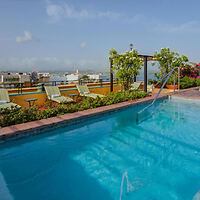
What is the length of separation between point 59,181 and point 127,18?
566 inches

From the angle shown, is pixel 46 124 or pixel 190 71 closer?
pixel 46 124

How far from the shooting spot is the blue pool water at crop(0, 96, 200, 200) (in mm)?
2971

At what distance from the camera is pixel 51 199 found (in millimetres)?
2770

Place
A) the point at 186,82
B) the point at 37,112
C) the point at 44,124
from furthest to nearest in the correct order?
→ the point at 186,82
the point at 37,112
the point at 44,124

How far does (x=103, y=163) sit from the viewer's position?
12.3ft

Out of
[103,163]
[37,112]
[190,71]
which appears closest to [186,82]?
[190,71]

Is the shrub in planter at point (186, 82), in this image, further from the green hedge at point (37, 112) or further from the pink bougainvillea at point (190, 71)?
the green hedge at point (37, 112)

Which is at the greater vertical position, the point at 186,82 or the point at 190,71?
the point at 190,71

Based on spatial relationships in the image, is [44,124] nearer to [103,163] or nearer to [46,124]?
[46,124]

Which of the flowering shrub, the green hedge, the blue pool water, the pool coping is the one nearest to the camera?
the blue pool water

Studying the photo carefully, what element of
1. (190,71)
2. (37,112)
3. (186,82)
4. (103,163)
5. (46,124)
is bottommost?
(103,163)

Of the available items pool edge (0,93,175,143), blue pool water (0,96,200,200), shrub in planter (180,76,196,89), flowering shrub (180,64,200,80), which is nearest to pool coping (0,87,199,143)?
pool edge (0,93,175,143)

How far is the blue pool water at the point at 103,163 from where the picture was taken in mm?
2971

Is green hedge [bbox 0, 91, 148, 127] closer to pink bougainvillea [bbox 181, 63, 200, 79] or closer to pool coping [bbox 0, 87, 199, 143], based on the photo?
pool coping [bbox 0, 87, 199, 143]
